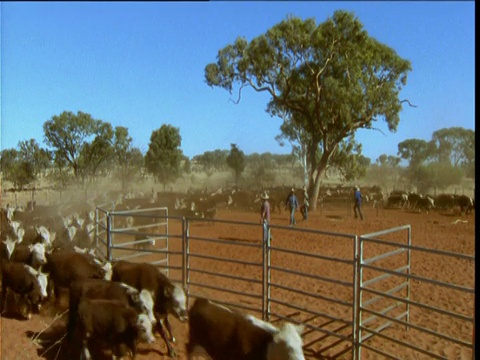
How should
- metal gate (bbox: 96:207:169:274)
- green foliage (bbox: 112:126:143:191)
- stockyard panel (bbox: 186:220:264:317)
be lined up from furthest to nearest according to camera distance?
green foliage (bbox: 112:126:143:191) < metal gate (bbox: 96:207:169:274) < stockyard panel (bbox: 186:220:264:317)

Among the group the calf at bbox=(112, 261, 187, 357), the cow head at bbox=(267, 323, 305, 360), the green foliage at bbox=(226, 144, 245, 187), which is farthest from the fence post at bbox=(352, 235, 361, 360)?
the green foliage at bbox=(226, 144, 245, 187)

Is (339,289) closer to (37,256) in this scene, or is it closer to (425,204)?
(37,256)

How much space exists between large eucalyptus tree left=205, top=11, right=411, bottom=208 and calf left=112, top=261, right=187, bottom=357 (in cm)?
2096

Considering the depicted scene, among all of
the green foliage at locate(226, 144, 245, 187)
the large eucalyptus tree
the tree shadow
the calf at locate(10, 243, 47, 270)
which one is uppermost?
the large eucalyptus tree

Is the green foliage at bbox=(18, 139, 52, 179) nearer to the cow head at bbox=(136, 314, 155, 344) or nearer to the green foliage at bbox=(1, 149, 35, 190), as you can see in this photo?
the green foliage at bbox=(1, 149, 35, 190)

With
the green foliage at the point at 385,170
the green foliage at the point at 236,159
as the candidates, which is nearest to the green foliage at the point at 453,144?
the green foliage at the point at 385,170

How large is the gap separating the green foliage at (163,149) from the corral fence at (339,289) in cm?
1823

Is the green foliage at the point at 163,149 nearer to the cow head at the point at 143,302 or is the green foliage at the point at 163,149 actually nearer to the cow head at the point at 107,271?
the cow head at the point at 107,271

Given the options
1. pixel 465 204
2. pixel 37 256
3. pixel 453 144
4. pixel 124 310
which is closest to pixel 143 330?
pixel 124 310

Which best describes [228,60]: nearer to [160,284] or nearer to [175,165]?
[175,165]

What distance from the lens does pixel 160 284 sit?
650 centimetres

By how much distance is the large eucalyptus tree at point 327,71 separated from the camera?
87.2ft

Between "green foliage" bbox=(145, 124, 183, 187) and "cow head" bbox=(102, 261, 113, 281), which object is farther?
"green foliage" bbox=(145, 124, 183, 187)

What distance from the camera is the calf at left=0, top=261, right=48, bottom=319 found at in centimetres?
728
